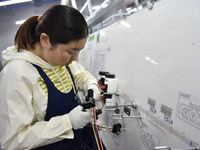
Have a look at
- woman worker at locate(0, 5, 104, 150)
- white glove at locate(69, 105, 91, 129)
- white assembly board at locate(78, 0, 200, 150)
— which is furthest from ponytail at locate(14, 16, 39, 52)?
white assembly board at locate(78, 0, 200, 150)

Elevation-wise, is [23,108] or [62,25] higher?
[62,25]

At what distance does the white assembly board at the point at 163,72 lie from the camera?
17.5 inches

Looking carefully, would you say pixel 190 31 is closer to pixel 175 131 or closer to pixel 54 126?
pixel 175 131

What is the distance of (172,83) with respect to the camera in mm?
527

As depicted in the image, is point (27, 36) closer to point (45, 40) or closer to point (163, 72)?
point (45, 40)

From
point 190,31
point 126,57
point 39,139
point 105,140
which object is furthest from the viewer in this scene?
point 105,140

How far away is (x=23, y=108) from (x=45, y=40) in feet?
1.20

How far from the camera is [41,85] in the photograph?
672 millimetres

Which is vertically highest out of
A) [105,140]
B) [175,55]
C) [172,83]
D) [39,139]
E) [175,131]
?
[175,55]

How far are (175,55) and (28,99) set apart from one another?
72cm

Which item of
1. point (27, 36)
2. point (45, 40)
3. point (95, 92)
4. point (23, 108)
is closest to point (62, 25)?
point (45, 40)

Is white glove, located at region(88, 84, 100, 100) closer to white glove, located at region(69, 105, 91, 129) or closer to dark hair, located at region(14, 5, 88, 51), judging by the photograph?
white glove, located at region(69, 105, 91, 129)

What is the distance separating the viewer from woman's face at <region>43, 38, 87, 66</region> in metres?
0.63

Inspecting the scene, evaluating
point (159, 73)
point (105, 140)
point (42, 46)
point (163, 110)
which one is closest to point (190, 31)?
point (159, 73)
